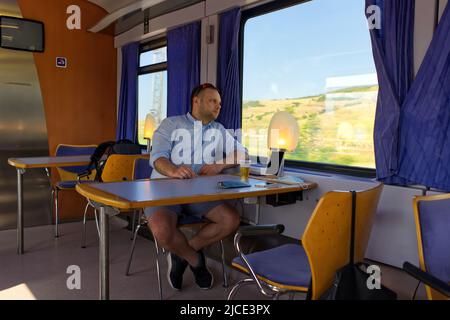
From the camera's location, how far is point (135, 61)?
4766 millimetres

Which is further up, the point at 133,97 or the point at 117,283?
the point at 133,97

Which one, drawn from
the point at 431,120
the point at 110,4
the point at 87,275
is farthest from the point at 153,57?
the point at 431,120

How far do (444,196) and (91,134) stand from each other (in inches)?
171

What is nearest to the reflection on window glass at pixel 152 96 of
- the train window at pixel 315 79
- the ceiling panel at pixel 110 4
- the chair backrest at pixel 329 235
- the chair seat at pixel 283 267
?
the ceiling panel at pixel 110 4

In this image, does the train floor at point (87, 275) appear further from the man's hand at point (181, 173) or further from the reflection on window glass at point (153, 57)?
the reflection on window glass at point (153, 57)

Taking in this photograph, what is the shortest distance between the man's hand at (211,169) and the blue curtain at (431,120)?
1179mm

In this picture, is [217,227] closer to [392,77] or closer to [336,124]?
[336,124]

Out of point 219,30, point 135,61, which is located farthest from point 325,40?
point 135,61

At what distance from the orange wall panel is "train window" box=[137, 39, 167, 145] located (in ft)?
1.71

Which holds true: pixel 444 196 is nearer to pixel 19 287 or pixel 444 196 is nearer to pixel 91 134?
pixel 19 287

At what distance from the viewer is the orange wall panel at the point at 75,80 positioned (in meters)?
4.61

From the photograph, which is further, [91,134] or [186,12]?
[91,134]

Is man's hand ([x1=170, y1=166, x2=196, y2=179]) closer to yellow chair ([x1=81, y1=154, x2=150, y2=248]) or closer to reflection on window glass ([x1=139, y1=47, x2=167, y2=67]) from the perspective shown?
yellow chair ([x1=81, y1=154, x2=150, y2=248])

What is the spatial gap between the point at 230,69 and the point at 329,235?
2187 mm
